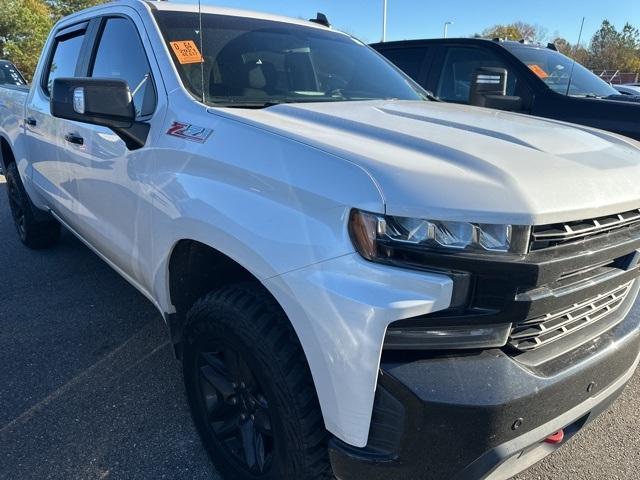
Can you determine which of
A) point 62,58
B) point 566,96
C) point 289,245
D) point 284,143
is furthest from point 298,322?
point 566,96

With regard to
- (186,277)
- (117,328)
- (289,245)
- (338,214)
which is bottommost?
(117,328)

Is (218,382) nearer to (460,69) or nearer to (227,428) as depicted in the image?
(227,428)

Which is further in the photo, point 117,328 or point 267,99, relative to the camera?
point 117,328

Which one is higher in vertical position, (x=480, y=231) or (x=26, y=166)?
(x=480, y=231)

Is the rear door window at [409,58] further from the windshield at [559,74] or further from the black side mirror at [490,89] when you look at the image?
the black side mirror at [490,89]

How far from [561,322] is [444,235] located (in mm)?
553

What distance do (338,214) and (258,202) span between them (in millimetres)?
332

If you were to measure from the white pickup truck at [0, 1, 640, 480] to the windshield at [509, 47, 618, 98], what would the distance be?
282 cm

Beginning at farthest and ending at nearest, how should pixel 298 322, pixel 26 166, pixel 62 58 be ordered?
pixel 26 166 < pixel 62 58 < pixel 298 322

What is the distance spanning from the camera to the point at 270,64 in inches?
108

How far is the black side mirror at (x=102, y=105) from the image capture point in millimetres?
2217

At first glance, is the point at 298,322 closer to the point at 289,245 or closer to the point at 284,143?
the point at 289,245

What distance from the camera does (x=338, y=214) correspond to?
149 cm

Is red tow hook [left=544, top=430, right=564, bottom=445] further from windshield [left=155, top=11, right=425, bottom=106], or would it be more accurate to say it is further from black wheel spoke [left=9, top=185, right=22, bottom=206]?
black wheel spoke [left=9, top=185, right=22, bottom=206]
